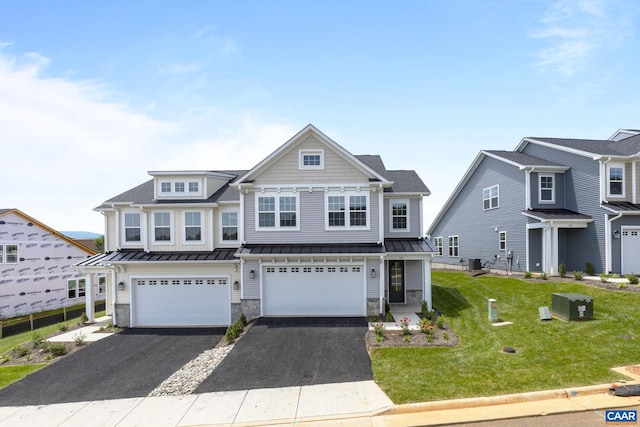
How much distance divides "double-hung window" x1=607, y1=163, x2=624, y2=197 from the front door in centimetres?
1243

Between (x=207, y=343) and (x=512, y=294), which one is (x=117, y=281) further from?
(x=512, y=294)

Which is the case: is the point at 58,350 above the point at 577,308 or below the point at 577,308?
below

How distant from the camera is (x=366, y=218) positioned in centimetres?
1630

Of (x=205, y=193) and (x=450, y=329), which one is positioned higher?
(x=205, y=193)

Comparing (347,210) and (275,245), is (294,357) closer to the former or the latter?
(275,245)

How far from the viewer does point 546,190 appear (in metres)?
20.8

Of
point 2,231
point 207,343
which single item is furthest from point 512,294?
point 2,231

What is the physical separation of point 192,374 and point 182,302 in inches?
294

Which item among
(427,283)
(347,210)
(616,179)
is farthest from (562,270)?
(347,210)

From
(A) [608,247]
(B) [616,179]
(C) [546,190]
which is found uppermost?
(B) [616,179]

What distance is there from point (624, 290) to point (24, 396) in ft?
73.6

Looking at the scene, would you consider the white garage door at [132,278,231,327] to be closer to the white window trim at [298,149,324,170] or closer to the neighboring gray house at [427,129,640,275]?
the white window trim at [298,149,324,170]

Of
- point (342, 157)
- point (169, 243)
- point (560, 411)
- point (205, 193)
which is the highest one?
point (342, 157)

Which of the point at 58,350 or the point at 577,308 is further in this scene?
the point at 58,350
